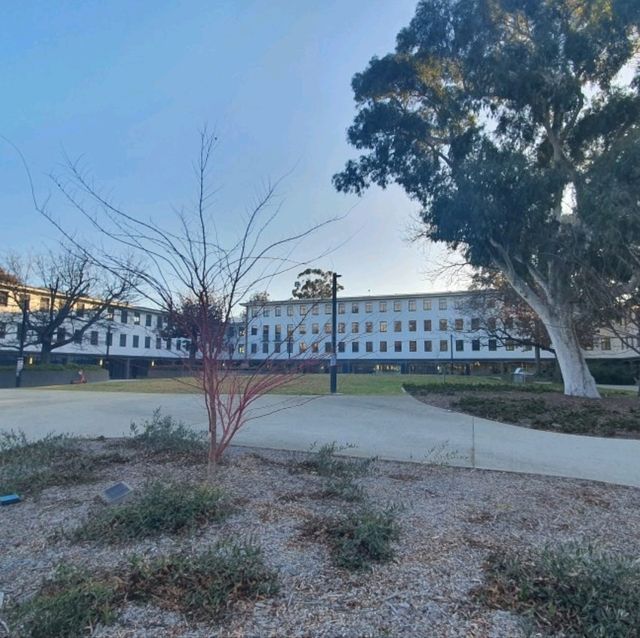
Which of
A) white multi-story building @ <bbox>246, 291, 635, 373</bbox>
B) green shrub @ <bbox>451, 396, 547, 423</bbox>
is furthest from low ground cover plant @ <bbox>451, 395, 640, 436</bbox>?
white multi-story building @ <bbox>246, 291, 635, 373</bbox>

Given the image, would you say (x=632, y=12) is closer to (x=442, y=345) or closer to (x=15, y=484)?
(x=15, y=484)

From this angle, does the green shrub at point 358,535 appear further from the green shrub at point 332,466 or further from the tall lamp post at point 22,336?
the tall lamp post at point 22,336

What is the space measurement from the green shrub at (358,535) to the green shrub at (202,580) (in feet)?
1.77

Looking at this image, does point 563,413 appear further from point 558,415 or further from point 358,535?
point 358,535

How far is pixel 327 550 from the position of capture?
10.0 ft

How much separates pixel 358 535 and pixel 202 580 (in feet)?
3.53

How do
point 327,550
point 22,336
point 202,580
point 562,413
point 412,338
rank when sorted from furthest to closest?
point 412,338
point 22,336
point 562,413
point 327,550
point 202,580

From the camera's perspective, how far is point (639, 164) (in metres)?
11.6

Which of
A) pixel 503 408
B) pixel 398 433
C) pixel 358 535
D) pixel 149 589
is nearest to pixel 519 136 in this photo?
pixel 503 408

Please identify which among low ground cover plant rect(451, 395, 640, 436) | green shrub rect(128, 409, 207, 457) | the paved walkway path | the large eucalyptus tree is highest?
the large eucalyptus tree

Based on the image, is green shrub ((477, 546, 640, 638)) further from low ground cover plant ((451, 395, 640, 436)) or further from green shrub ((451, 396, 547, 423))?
green shrub ((451, 396, 547, 423))

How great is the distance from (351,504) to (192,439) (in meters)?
3.13

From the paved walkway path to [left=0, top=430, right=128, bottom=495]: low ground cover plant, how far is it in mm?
2036

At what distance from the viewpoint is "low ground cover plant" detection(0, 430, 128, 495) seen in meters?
4.61
